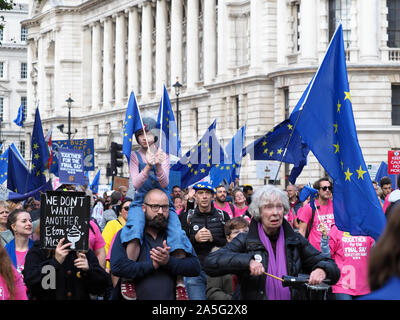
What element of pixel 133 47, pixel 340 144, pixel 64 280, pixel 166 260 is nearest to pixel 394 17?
pixel 133 47

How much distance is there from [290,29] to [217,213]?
39365 millimetres

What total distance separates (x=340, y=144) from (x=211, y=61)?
164 feet

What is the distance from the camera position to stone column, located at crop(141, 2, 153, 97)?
2803 inches

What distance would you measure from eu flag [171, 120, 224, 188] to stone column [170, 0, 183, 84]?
40328mm

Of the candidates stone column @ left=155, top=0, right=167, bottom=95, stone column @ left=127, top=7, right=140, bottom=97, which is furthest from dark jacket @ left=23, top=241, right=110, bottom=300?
stone column @ left=127, top=7, right=140, bottom=97

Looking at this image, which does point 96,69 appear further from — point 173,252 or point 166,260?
point 166,260

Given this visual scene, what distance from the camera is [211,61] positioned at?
197 feet

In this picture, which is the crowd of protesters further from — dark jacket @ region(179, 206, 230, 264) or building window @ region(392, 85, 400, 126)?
building window @ region(392, 85, 400, 126)

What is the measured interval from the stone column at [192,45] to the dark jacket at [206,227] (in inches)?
2032

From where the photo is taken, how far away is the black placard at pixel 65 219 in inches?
311

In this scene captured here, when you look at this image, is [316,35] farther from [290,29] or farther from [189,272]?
[189,272]

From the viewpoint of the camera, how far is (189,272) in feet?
25.0

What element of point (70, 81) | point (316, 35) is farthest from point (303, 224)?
point (70, 81)
